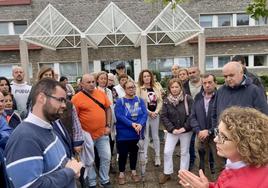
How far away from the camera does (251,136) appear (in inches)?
73.5

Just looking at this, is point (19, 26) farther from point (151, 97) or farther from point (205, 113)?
point (205, 113)

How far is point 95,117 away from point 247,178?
10.5ft

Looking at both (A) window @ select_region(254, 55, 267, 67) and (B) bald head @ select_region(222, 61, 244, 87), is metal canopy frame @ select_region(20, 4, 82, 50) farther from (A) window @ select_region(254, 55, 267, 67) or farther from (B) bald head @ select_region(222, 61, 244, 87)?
(A) window @ select_region(254, 55, 267, 67)

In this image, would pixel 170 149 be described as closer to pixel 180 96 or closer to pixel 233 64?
pixel 180 96

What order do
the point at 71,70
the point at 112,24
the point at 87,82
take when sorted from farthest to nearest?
the point at 71,70 < the point at 112,24 < the point at 87,82

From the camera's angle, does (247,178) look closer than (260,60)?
Yes

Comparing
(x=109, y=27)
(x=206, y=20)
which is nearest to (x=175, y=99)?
(x=109, y=27)

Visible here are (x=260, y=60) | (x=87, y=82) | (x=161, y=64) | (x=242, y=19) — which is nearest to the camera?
(x=87, y=82)

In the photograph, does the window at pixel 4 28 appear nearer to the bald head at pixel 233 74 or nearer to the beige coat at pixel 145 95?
the beige coat at pixel 145 95

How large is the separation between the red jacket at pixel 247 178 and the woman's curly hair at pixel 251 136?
4cm

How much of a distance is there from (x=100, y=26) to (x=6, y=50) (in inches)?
329

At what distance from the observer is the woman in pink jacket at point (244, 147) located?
186 centimetres

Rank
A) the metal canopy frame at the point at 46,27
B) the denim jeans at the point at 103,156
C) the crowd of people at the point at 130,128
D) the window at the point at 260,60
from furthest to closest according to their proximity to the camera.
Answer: the window at the point at 260,60 → the metal canopy frame at the point at 46,27 → the denim jeans at the point at 103,156 → the crowd of people at the point at 130,128

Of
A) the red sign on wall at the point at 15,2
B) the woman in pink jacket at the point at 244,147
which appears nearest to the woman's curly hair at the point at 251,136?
the woman in pink jacket at the point at 244,147
